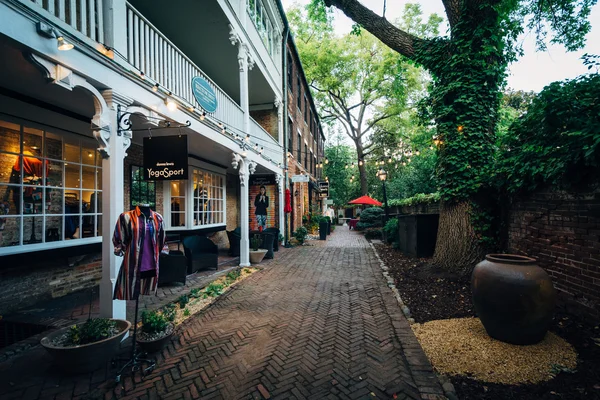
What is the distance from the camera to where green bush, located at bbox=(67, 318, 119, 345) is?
8.85 ft

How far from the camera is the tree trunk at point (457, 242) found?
5.69m

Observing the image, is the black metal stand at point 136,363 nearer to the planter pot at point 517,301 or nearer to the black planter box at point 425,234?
the planter pot at point 517,301

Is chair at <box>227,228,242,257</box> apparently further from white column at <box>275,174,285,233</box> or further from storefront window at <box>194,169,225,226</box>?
white column at <box>275,174,285,233</box>

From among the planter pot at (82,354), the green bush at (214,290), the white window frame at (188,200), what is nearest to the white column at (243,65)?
the white window frame at (188,200)

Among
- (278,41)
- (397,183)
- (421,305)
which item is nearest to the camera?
(421,305)

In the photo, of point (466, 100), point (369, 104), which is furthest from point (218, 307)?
point (369, 104)

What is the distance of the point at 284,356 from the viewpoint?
122 inches

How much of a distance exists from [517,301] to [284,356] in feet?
8.48

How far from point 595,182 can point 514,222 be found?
1729 millimetres

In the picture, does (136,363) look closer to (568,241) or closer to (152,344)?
(152,344)

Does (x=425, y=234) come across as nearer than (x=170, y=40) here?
No

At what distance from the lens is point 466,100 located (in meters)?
5.86

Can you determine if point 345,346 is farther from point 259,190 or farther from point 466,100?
point 259,190

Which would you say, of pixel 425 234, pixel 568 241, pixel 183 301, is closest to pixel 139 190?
pixel 183 301
